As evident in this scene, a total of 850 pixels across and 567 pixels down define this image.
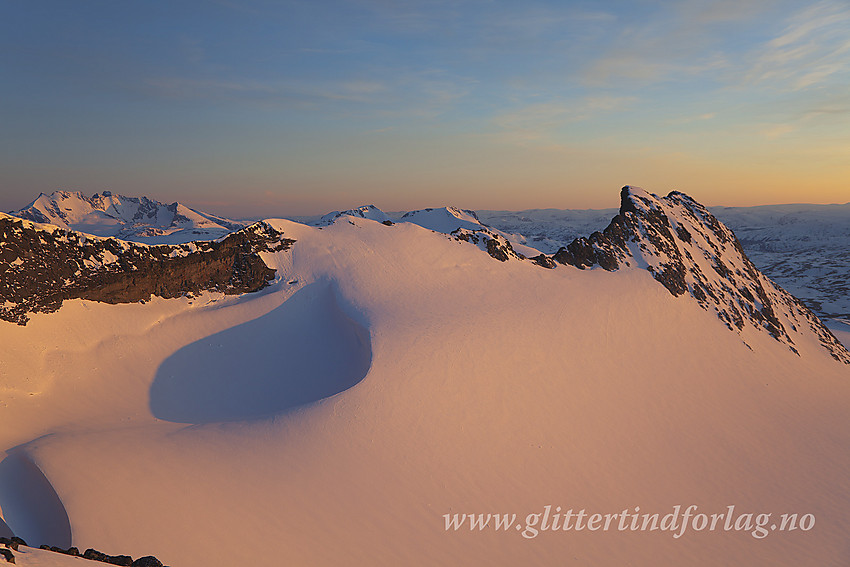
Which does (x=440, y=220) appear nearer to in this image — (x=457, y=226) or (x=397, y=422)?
(x=457, y=226)

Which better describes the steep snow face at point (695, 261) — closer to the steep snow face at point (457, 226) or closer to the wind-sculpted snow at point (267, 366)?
the steep snow face at point (457, 226)

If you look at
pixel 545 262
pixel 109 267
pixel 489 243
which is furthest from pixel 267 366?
pixel 545 262

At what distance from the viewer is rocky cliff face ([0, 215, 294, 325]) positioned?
18031mm

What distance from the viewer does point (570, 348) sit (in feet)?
82.7

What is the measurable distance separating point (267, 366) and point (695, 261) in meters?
Result: 40.0

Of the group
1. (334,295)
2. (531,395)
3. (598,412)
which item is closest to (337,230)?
(334,295)

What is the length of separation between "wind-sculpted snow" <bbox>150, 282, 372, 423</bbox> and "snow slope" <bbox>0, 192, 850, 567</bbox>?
0.11 m

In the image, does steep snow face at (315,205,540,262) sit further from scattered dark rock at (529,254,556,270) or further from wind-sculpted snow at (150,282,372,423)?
wind-sculpted snow at (150,282,372,423)

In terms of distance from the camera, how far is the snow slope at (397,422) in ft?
42.4

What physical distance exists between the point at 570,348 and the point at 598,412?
434 cm

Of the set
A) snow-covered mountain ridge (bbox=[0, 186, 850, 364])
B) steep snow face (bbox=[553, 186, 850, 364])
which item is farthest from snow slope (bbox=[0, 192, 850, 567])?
steep snow face (bbox=[553, 186, 850, 364])

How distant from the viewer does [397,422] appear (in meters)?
17.5

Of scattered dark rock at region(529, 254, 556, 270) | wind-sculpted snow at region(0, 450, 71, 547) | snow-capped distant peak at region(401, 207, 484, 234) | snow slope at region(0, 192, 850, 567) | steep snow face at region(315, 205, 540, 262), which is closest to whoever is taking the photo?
wind-sculpted snow at region(0, 450, 71, 547)

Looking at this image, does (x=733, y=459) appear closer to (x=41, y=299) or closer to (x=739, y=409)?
(x=739, y=409)
